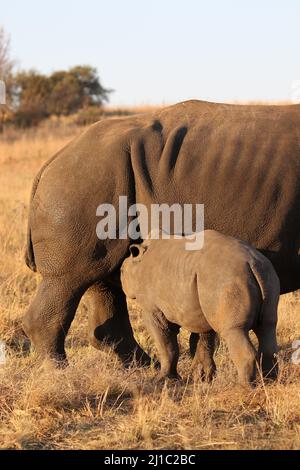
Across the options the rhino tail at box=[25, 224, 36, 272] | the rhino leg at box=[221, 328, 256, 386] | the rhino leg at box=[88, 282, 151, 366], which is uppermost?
the rhino tail at box=[25, 224, 36, 272]

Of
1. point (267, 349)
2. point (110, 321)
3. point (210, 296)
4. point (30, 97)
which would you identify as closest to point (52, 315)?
point (110, 321)

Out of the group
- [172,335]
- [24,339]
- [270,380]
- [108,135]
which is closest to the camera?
[270,380]

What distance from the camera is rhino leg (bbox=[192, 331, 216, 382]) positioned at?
5816mm

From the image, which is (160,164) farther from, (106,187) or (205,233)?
(205,233)

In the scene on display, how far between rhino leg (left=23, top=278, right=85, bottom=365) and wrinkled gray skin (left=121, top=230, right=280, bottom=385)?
1.72ft

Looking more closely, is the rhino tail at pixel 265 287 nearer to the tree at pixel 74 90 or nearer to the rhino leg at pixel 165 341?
the rhino leg at pixel 165 341

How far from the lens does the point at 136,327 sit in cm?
777

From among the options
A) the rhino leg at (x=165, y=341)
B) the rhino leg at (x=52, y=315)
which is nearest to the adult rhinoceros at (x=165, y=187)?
the rhino leg at (x=52, y=315)

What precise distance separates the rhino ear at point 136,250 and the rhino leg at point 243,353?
1027 millimetres

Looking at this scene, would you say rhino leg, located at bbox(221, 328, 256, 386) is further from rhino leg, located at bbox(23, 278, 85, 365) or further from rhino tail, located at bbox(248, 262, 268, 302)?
rhino leg, located at bbox(23, 278, 85, 365)

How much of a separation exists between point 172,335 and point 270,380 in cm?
81

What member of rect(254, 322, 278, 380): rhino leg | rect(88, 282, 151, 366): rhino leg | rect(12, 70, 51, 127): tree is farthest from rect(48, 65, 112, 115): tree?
rect(254, 322, 278, 380): rhino leg
